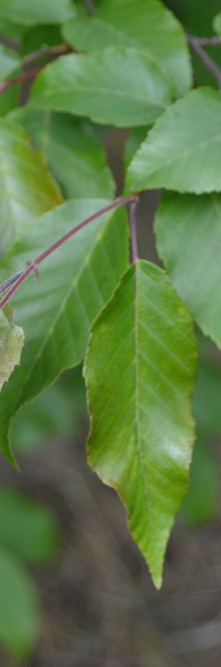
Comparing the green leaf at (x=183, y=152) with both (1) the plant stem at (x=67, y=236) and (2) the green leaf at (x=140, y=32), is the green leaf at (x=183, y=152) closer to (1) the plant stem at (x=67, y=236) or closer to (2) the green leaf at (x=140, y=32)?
(1) the plant stem at (x=67, y=236)

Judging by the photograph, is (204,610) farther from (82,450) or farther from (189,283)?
(189,283)

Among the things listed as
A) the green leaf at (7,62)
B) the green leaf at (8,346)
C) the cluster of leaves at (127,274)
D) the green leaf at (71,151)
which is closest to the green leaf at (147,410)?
the cluster of leaves at (127,274)

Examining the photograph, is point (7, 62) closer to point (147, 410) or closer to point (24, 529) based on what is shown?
point (147, 410)

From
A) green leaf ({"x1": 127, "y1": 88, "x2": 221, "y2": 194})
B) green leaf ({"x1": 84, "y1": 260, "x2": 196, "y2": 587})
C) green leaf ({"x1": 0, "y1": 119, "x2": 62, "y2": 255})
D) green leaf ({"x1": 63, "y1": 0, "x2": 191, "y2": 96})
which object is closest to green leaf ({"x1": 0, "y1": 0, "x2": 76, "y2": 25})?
green leaf ({"x1": 63, "y1": 0, "x2": 191, "y2": 96})

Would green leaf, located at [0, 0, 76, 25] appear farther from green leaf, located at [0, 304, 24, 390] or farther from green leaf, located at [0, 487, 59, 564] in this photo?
green leaf, located at [0, 487, 59, 564]

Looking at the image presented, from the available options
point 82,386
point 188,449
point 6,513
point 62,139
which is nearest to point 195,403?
point 82,386

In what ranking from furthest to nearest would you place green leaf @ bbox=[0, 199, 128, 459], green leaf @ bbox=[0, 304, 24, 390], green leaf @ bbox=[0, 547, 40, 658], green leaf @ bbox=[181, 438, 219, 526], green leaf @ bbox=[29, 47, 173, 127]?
green leaf @ bbox=[181, 438, 219, 526] < green leaf @ bbox=[0, 547, 40, 658] < green leaf @ bbox=[29, 47, 173, 127] < green leaf @ bbox=[0, 199, 128, 459] < green leaf @ bbox=[0, 304, 24, 390]
